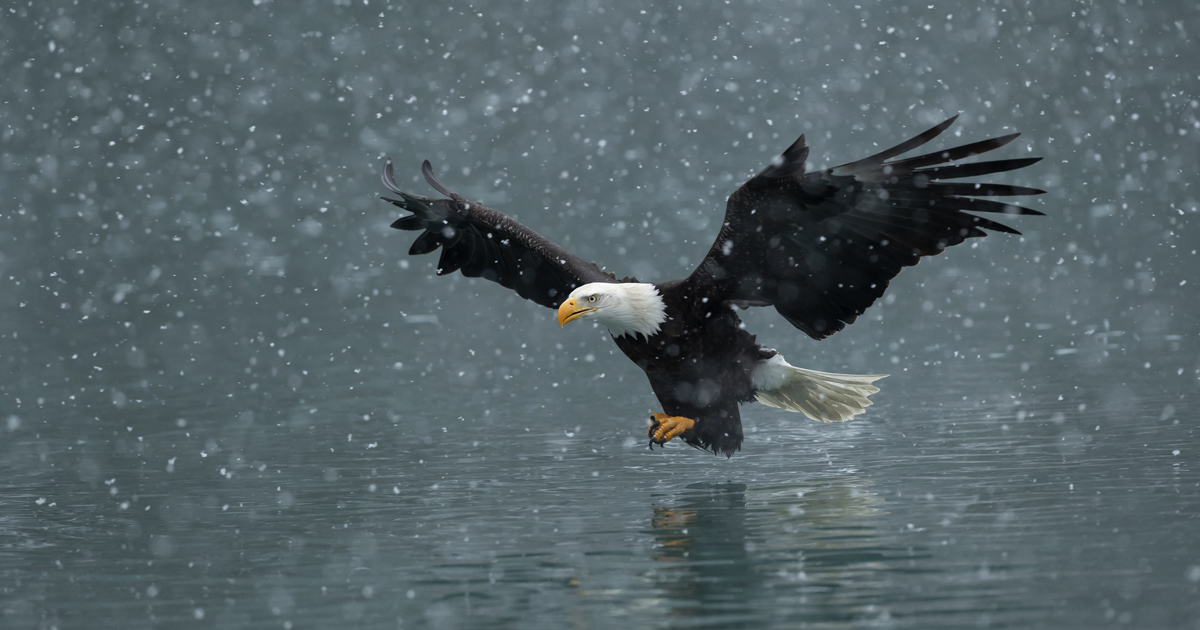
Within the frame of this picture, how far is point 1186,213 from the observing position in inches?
1212

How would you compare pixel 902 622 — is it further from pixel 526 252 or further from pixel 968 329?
pixel 968 329

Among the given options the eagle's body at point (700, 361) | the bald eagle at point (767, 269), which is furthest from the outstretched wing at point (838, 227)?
the eagle's body at point (700, 361)

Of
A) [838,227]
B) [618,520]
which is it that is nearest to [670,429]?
[618,520]

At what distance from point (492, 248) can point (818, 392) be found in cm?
222

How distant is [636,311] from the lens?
22.9 ft

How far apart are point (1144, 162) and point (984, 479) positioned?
1316 inches

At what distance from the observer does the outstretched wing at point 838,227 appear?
19.7 feet

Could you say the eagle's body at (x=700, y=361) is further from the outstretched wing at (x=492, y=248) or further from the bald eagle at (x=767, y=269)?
the outstretched wing at (x=492, y=248)

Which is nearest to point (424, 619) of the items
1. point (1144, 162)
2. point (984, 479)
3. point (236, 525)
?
point (236, 525)

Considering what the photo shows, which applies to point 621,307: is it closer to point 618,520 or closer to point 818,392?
point 618,520

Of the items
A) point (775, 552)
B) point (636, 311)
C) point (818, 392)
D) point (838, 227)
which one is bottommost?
point (775, 552)

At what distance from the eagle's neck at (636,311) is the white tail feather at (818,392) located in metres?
1.06

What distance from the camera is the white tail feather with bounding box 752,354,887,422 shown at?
7875 millimetres

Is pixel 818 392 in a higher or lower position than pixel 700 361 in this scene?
lower
